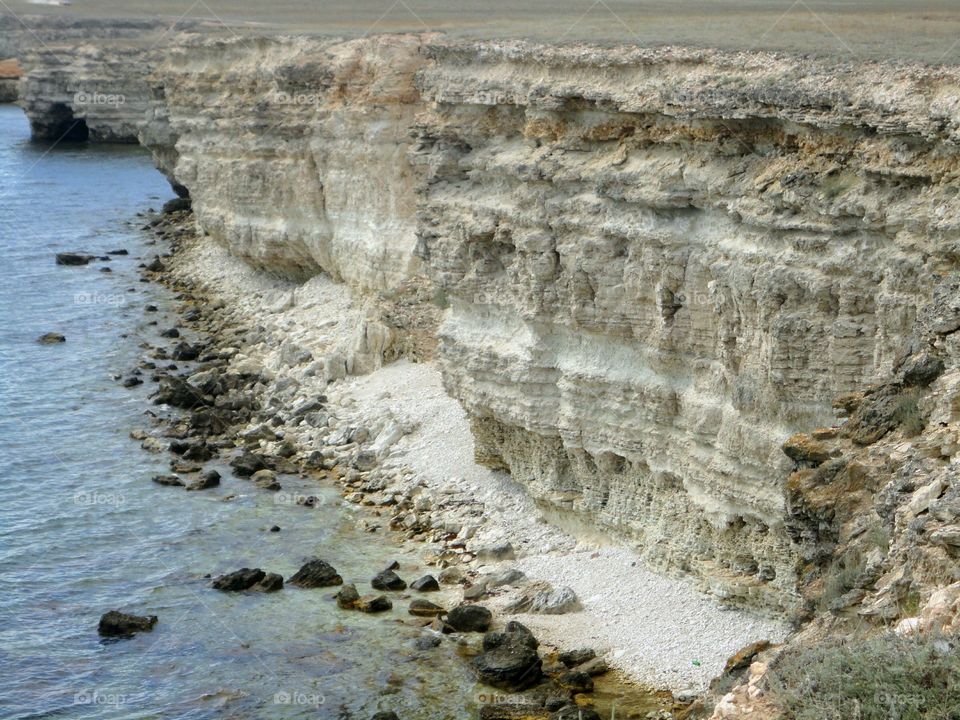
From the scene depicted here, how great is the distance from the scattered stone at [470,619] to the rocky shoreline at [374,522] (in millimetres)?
17

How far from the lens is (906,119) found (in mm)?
16344

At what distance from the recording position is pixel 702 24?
25.4m

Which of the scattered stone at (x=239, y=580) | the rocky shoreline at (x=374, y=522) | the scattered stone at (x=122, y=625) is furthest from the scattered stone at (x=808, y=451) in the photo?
the scattered stone at (x=122, y=625)

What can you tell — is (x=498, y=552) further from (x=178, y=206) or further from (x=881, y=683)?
(x=178, y=206)

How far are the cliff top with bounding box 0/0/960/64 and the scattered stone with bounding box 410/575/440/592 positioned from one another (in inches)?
398

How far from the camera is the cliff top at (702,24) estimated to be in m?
20.0

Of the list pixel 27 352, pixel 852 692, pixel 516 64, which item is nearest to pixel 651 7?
pixel 516 64

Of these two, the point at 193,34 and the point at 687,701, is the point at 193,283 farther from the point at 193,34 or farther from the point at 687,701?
Answer: the point at 687,701

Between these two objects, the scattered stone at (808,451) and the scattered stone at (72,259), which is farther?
the scattered stone at (72,259)

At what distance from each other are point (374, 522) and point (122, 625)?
5667 millimetres

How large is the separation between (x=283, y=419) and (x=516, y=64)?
37.5 ft

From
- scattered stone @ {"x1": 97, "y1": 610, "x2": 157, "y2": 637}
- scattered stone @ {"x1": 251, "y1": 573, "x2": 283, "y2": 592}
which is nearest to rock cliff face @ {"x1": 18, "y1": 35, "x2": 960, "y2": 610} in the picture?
scattered stone @ {"x1": 251, "y1": 573, "x2": 283, "y2": 592}

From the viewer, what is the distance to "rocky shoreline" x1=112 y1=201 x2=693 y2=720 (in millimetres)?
19750

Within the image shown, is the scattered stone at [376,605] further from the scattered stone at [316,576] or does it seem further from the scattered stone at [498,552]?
the scattered stone at [498,552]
